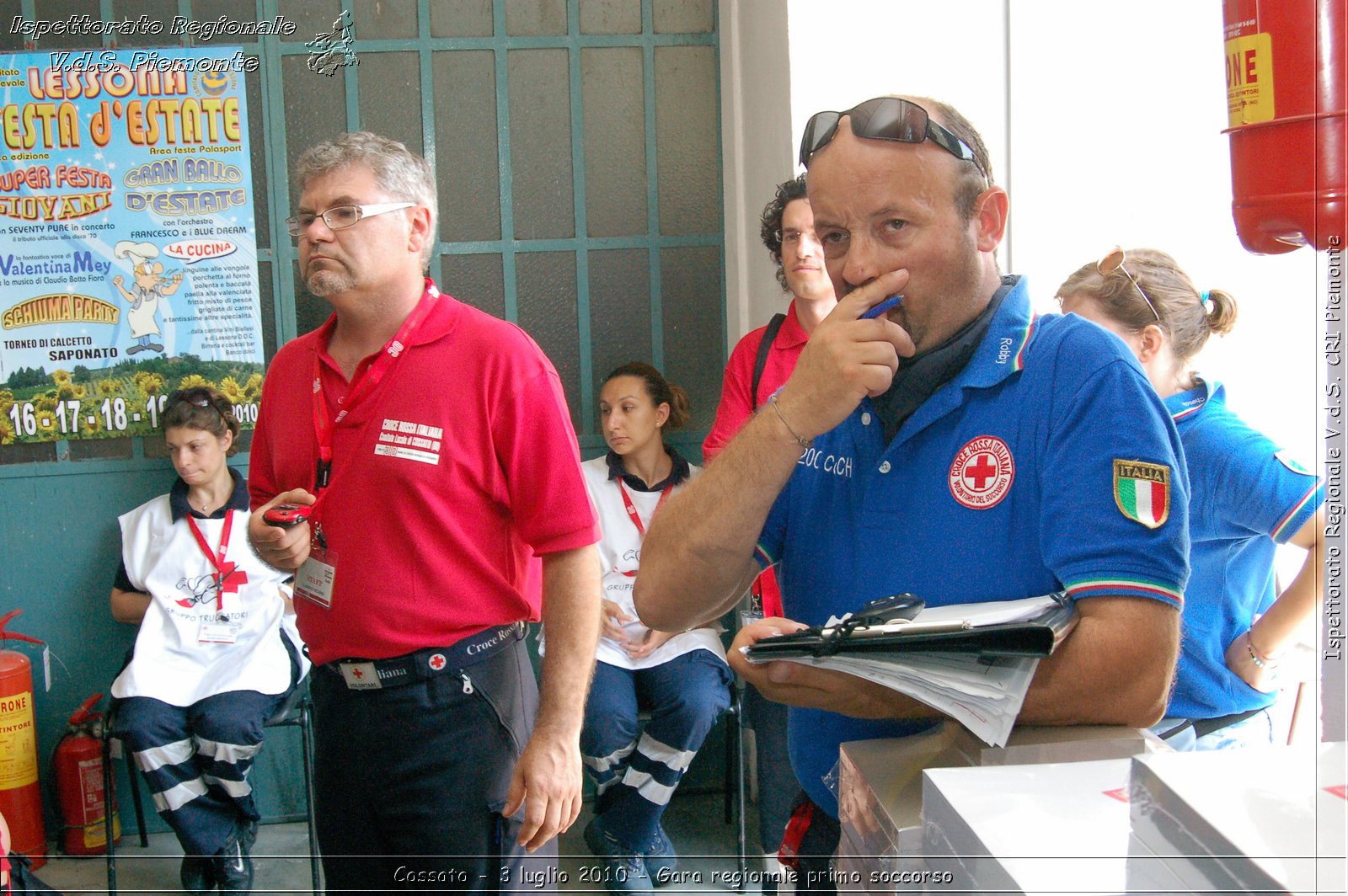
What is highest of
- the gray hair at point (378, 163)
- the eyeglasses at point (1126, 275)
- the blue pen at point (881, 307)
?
the gray hair at point (378, 163)

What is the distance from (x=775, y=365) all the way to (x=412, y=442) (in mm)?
1534

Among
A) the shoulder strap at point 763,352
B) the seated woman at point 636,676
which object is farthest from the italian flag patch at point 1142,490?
the seated woman at point 636,676

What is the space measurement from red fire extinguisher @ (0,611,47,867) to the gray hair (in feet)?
8.82

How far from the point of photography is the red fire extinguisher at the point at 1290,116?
3.53ft

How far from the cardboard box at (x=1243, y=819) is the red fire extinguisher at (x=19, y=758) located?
14.0 ft

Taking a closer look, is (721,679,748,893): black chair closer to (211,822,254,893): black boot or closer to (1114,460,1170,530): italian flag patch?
(211,822,254,893): black boot

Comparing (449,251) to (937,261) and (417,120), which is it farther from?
(937,261)

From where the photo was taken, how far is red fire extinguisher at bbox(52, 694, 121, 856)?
13.6 feet

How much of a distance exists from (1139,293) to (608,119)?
2667 millimetres

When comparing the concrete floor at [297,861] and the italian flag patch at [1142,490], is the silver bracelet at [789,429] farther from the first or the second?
the concrete floor at [297,861]

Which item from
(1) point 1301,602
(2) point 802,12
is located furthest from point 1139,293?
(2) point 802,12

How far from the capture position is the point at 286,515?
2.15 meters

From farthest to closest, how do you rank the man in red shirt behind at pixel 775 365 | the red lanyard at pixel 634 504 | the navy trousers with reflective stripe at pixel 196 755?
the red lanyard at pixel 634 504, the navy trousers with reflective stripe at pixel 196 755, the man in red shirt behind at pixel 775 365

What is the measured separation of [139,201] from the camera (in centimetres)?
435
